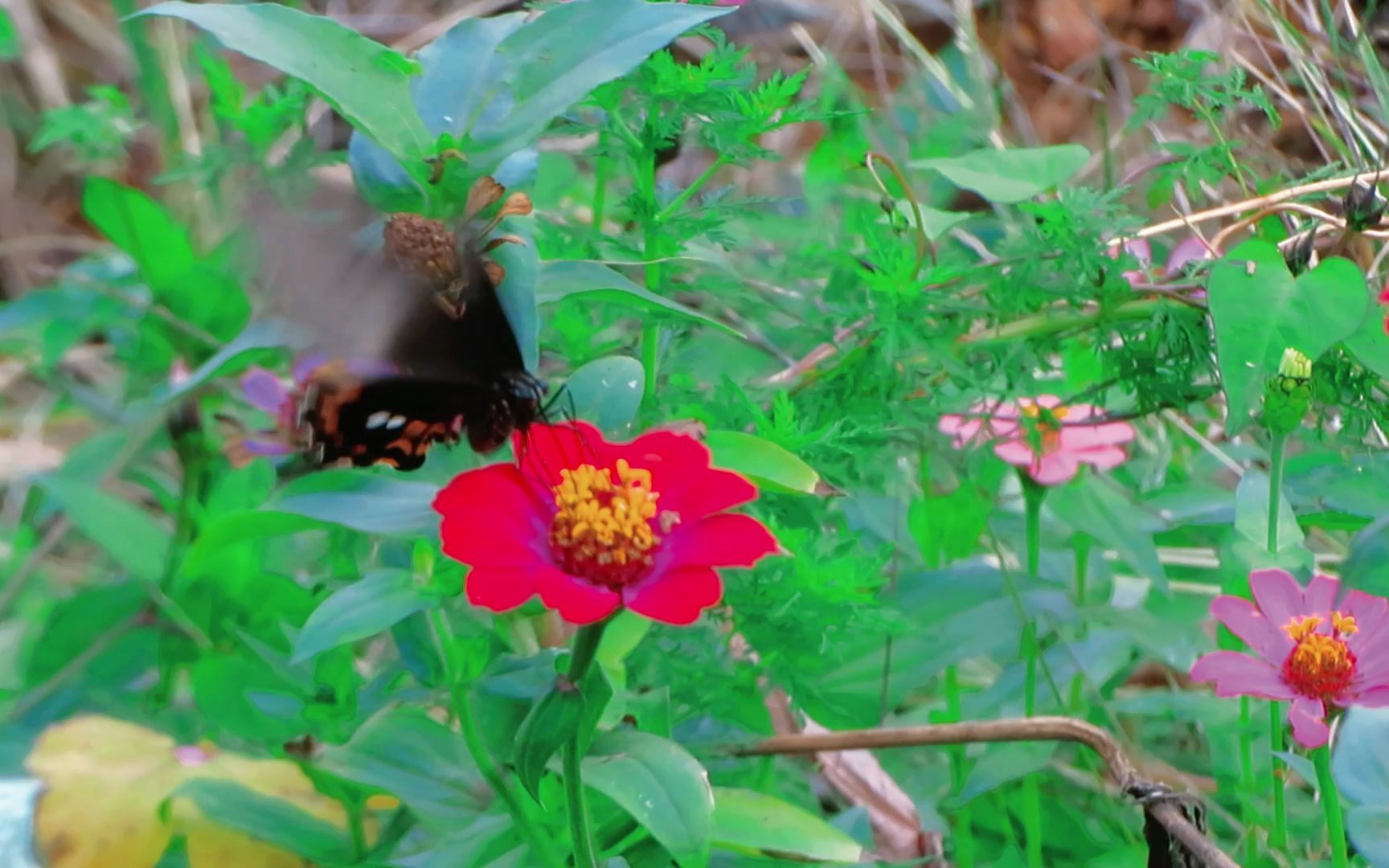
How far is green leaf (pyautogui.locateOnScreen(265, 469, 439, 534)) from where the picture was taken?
0.48 m

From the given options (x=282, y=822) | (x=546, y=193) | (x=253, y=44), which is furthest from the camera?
(x=546, y=193)

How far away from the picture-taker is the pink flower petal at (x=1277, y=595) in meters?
0.56

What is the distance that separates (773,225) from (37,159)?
1.46 metres

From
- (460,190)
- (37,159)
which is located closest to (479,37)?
(460,190)

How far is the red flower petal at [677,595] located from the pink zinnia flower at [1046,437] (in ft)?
1.13

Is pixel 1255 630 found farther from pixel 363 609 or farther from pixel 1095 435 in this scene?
pixel 363 609

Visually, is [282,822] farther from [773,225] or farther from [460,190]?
[773,225]

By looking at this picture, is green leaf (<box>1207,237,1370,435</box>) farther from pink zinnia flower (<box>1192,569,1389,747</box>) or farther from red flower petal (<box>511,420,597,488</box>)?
red flower petal (<box>511,420,597,488</box>)

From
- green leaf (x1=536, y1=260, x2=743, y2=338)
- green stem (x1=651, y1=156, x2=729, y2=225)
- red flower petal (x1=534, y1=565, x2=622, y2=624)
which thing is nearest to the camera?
red flower petal (x1=534, y1=565, x2=622, y2=624)

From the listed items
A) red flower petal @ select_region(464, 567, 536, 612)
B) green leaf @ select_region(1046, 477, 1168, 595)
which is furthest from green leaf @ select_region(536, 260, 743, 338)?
green leaf @ select_region(1046, 477, 1168, 595)

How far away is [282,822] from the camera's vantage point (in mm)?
599

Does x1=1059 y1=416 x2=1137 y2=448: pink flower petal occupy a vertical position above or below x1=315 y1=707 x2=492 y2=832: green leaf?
below

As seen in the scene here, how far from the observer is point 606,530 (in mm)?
449

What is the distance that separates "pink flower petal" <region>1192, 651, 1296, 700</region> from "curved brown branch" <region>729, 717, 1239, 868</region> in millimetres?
51
